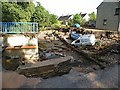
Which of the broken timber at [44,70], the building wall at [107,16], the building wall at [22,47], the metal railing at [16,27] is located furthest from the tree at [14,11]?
the building wall at [107,16]

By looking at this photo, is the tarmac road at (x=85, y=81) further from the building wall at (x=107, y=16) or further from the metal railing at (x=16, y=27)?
the building wall at (x=107, y=16)

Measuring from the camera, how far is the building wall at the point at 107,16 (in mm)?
27031

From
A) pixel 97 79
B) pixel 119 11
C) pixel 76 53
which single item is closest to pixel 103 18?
pixel 119 11

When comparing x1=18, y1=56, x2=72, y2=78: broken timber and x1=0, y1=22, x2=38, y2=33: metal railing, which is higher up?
x1=0, y1=22, x2=38, y2=33: metal railing

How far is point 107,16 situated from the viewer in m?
29.0

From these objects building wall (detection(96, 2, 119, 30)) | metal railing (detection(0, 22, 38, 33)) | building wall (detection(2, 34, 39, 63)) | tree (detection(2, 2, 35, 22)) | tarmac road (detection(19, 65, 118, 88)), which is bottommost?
tarmac road (detection(19, 65, 118, 88))

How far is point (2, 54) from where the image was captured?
1234 centimetres

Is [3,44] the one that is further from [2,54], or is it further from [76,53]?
[76,53]

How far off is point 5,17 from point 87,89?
10.2 metres

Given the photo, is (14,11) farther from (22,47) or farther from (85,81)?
(85,81)

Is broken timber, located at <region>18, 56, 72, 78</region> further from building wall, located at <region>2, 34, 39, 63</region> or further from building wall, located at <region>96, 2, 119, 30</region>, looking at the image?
building wall, located at <region>96, 2, 119, 30</region>

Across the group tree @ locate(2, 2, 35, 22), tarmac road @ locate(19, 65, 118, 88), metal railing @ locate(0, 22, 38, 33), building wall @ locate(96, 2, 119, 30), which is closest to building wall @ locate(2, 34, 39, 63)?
metal railing @ locate(0, 22, 38, 33)

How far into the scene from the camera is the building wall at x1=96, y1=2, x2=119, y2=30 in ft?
88.7

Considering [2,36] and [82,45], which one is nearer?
[2,36]
